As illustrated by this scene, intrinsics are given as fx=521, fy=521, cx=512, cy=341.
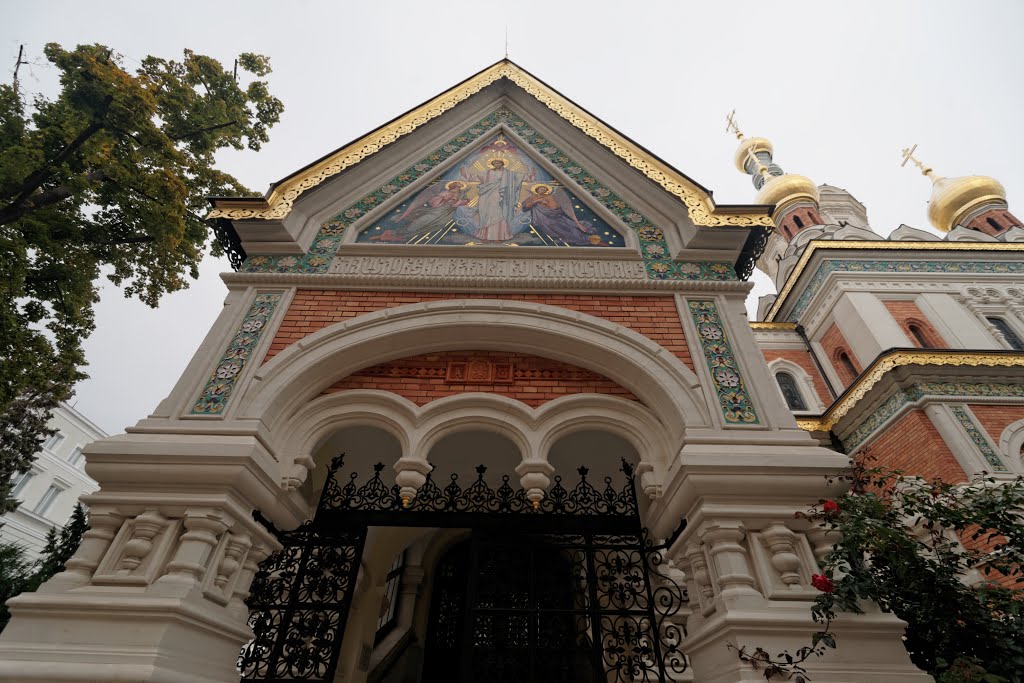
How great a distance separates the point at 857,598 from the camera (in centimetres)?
274

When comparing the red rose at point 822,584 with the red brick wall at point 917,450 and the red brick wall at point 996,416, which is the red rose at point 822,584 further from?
the red brick wall at point 996,416

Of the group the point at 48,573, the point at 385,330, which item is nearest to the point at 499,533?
the point at 385,330

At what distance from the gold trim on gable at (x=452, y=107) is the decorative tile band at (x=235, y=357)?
3.06ft

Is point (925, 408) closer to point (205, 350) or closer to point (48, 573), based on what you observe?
point (205, 350)

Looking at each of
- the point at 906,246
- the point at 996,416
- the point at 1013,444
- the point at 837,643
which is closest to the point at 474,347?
the point at 837,643

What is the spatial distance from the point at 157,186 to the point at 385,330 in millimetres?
7120

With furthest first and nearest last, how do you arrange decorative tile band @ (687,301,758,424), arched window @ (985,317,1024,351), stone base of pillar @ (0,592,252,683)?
arched window @ (985,317,1024,351) → decorative tile band @ (687,301,758,424) → stone base of pillar @ (0,592,252,683)

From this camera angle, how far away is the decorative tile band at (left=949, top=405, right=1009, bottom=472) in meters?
9.38

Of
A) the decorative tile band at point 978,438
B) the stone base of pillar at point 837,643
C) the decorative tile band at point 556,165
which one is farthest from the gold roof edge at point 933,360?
the stone base of pillar at point 837,643

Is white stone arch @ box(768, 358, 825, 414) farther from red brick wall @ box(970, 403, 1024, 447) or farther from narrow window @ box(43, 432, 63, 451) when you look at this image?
narrow window @ box(43, 432, 63, 451)

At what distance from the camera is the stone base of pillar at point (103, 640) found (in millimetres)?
2625

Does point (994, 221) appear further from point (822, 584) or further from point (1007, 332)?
point (822, 584)

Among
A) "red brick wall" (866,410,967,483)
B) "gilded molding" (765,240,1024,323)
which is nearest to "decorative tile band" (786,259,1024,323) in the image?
"gilded molding" (765,240,1024,323)

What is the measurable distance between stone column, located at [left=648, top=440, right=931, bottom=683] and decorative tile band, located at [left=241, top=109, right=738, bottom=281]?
188 centimetres
